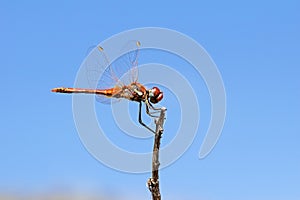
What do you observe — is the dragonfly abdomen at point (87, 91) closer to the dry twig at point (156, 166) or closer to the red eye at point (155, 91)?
the red eye at point (155, 91)

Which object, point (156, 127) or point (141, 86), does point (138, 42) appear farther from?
point (156, 127)

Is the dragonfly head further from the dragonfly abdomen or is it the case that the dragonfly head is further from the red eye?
the dragonfly abdomen

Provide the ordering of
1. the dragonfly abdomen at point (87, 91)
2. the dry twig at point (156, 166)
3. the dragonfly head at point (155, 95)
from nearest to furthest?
the dry twig at point (156, 166) < the dragonfly head at point (155, 95) < the dragonfly abdomen at point (87, 91)

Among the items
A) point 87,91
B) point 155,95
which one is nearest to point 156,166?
point 155,95

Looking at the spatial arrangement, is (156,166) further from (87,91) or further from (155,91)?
(87,91)

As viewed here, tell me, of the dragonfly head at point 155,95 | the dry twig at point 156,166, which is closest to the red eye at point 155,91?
the dragonfly head at point 155,95

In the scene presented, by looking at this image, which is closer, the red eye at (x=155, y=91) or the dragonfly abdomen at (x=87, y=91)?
the red eye at (x=155, y=91)

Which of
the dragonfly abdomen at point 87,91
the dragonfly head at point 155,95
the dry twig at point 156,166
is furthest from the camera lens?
the dragonfly abdomen at point 87,91

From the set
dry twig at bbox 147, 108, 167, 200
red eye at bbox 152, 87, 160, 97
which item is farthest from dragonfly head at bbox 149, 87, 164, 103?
dry twig at bbox 147, 108, 167, 200
